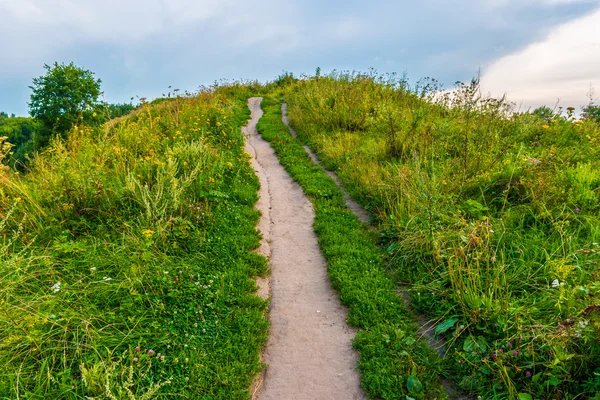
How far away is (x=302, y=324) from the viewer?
4.04m

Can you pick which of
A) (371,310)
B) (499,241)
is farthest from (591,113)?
(371,310)

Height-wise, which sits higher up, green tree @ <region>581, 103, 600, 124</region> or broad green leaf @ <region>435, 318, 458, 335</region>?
green tree @ <region>581, 103, 600, 124</region>

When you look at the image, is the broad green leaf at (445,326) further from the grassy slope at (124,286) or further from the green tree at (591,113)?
the green tree at (591,113)

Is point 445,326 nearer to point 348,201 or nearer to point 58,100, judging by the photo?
point 348,201


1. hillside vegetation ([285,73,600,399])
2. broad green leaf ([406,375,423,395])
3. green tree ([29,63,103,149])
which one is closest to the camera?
hillside vegetation ([285,73,600,399])

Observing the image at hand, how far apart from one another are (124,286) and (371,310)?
3.16 m

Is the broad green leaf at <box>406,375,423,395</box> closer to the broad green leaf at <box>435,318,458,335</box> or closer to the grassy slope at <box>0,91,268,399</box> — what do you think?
the broad green leaf at <box>435,318,458,335</box>

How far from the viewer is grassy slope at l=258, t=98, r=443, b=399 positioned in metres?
3.14

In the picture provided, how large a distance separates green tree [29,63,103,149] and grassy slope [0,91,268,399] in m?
14.7

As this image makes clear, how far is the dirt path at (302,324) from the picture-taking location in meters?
3.25

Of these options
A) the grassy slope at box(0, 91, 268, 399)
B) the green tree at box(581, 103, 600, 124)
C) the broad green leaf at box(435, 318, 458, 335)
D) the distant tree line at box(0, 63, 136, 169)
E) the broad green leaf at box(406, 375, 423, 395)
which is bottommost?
the broad green leaf at box(406, 375, 423, 395)

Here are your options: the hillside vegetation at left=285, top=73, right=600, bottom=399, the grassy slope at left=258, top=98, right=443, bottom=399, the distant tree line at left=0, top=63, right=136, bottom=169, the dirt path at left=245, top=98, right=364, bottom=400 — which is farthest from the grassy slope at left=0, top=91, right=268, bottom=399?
the distant tree line at left=0, top=63, right=136, bottom=169

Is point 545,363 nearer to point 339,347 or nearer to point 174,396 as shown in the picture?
point 339,347

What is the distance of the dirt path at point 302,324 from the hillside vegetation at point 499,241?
1086mm
